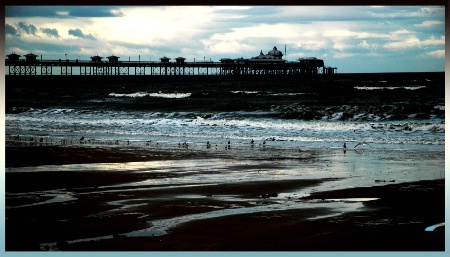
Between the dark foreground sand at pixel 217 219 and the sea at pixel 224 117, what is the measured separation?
249cm

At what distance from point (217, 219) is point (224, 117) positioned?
20.0 ft

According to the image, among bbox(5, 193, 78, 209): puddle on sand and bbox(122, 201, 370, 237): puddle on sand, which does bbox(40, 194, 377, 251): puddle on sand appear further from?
bbox(5, 193, 78, 209): puddle on sand

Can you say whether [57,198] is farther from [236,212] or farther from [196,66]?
[196,66]

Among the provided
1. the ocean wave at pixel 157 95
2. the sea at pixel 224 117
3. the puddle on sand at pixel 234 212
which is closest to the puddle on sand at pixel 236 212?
the puddle on sand at pixel 234 212

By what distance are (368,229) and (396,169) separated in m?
2.27

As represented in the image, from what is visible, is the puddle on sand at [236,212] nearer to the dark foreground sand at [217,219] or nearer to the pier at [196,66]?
the dark foreground sand at [217,219]

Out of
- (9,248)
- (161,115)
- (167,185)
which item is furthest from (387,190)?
(161,115)

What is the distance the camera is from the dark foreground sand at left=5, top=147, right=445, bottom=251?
506cm

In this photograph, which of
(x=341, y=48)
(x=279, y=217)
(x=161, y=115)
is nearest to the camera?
(x=279, y=217)

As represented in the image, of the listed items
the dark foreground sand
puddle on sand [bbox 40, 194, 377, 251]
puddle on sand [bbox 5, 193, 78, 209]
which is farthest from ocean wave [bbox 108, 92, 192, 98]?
puddle on sand [bbox 40, 194, 377, 251]

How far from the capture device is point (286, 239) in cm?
512

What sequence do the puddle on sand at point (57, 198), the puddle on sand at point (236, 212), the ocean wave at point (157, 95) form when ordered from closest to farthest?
the puddle on sand at point (236, 212), the puddle on sand at point (57, 198), the ocean wave at point (157, 95)

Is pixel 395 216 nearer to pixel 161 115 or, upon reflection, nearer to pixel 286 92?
pixel 161 115

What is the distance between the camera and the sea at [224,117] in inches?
381
